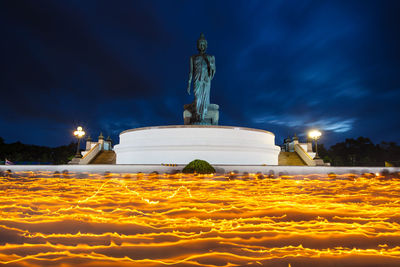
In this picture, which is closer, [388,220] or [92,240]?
[92,240]

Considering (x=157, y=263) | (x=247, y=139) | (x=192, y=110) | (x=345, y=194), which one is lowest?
(x=157, y=263)

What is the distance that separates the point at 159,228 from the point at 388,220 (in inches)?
135

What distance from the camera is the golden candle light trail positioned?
264cm

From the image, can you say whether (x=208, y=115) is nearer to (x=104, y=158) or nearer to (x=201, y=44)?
(x=201, y=44)

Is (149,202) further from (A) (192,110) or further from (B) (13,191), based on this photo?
(A) (192,110)

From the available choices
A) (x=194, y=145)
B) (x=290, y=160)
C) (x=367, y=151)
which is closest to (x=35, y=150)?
(x=194, y=145)

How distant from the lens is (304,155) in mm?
17859

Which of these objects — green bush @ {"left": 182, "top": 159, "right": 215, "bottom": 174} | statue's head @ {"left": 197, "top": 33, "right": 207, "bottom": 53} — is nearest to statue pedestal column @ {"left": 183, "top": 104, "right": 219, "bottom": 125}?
statue's head @ {"left": 197, "top": 33, "right": 207, "bottom": 53}

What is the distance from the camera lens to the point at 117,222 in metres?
3.70

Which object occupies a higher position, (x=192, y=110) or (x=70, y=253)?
(x=192, y=110)

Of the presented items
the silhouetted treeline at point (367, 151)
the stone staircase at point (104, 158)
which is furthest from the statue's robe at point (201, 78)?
the silhouetted treeline at point (367, 151)

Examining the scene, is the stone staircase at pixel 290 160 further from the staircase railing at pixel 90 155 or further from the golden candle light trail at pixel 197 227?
the staircase railing at pixel 90 155

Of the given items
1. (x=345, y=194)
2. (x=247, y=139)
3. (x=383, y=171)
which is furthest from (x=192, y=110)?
(x=345, y=194)

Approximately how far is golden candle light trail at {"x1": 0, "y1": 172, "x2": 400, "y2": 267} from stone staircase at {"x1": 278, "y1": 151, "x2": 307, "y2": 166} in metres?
11.0
